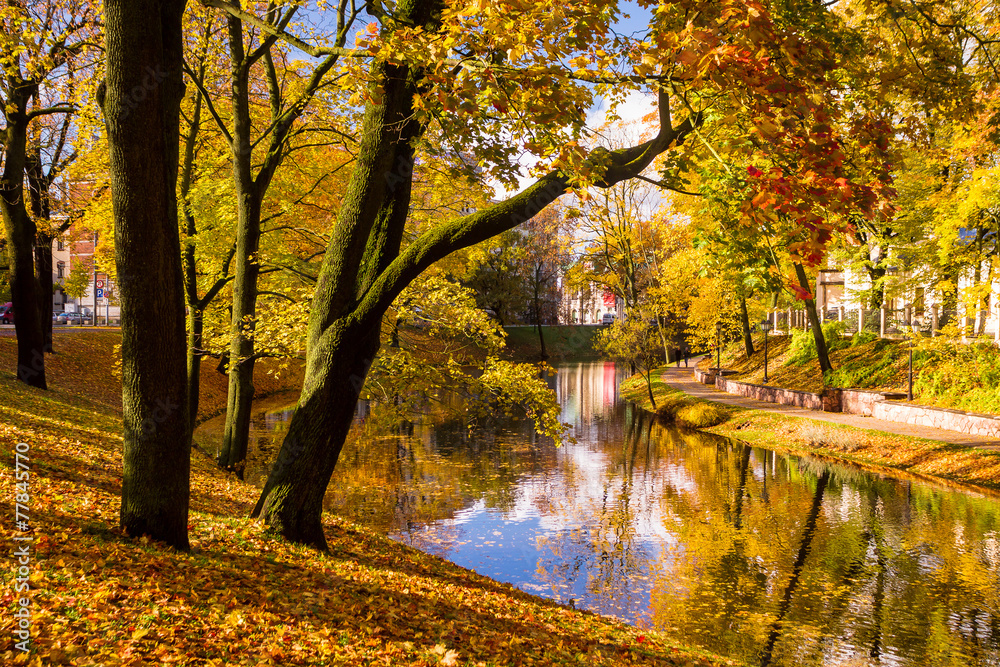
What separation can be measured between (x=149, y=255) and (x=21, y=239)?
13553 millimetres

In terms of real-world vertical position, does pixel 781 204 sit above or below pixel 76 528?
above

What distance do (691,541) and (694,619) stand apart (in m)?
3.14

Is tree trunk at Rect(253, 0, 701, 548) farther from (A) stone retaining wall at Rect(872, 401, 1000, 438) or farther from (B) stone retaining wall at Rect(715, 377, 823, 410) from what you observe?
(B) stone retaining wall at Rect(715, 377, 823, 410)

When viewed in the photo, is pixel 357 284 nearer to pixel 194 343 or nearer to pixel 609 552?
pixel 609 552

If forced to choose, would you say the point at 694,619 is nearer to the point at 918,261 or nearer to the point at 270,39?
the point at 270,39

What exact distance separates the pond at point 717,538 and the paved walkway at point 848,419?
209 centimetres

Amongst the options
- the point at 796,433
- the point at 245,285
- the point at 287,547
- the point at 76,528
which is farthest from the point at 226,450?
the point at 796,433

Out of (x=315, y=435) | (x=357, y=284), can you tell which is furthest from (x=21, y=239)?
(x=315, y=435)

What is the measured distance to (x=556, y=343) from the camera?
6894 cm

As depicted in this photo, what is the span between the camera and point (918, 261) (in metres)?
20.9

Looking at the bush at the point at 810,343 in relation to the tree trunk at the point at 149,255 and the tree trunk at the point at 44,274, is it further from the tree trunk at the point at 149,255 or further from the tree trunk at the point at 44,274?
the tree trunk at the point at 44,274

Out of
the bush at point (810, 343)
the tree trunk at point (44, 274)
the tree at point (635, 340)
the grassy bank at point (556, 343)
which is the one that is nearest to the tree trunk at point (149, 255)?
the tree trunk at point (44, 274)

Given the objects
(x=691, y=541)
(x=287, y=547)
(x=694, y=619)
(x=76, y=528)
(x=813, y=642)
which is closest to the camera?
(x=76, y=528)

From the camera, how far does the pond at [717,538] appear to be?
26.5ft
